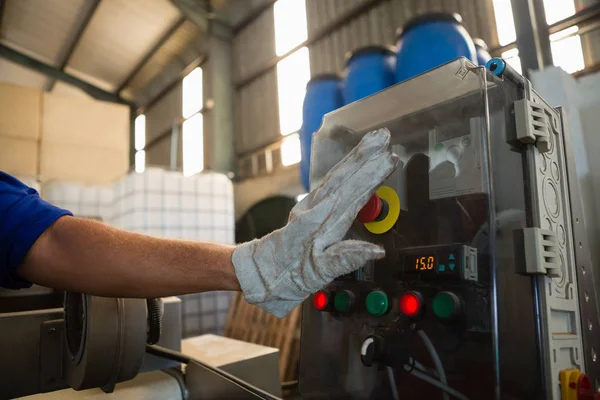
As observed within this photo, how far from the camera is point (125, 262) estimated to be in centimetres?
64

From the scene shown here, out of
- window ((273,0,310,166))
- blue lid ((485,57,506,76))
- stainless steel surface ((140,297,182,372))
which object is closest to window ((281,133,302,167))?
window ((273,0,310,166))

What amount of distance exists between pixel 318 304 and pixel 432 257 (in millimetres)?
275

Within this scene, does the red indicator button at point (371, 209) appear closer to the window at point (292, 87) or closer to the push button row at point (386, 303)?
the push button row at point (386, 303)

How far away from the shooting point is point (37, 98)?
3377 millimetres

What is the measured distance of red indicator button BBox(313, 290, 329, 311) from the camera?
0.83m

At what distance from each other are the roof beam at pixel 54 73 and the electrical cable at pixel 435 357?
290 inches

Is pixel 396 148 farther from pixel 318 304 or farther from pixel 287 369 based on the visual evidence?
pixel 287 369

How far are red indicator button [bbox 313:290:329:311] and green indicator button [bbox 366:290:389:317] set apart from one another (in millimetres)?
105

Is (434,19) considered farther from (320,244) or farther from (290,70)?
(290,70)

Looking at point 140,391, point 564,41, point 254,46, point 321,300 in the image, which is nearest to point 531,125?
point 321,300

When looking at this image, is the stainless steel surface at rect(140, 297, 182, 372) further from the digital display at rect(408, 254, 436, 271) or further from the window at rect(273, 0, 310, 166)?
the window at rect(273, 0, 310, 166)

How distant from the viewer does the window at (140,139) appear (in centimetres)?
722

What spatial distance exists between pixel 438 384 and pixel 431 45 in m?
1.18

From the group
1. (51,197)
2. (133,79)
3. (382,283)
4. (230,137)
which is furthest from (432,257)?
(133,79)
